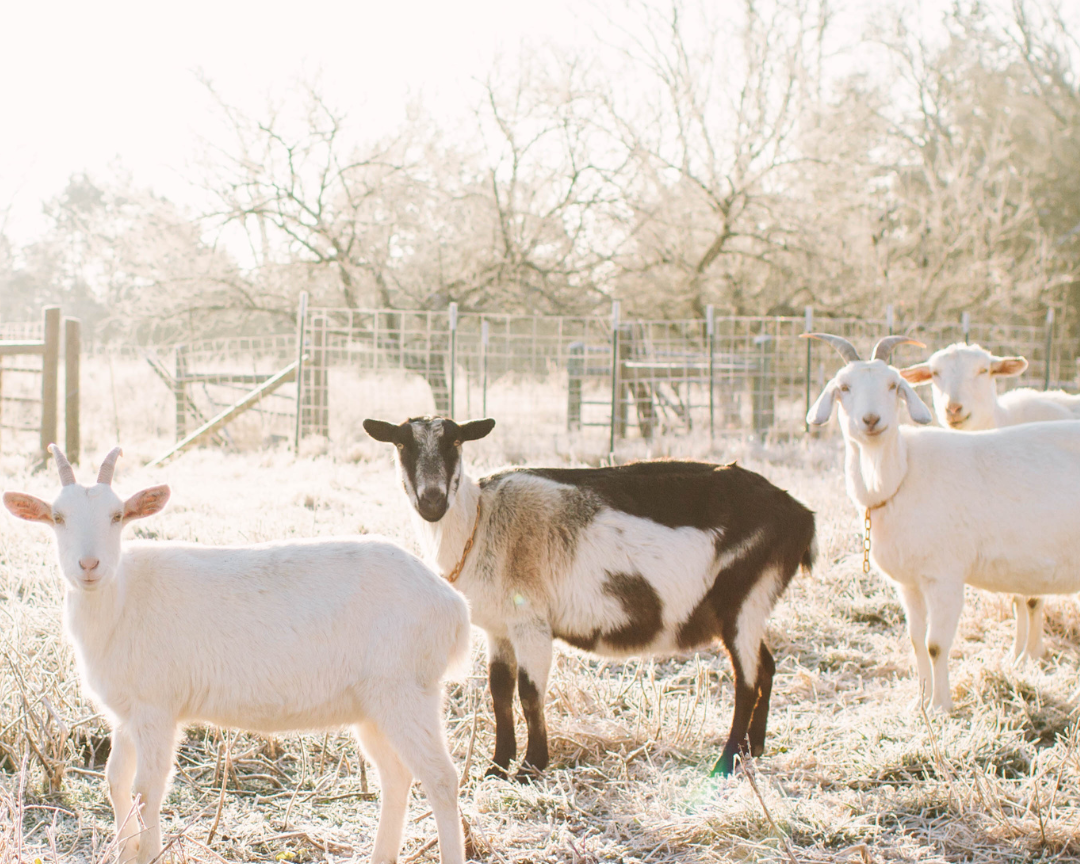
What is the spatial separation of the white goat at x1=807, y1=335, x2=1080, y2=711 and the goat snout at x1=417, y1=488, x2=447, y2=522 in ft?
6.37

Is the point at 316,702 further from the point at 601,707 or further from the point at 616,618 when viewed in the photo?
the point at 601,707

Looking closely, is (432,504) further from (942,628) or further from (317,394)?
(317,394)

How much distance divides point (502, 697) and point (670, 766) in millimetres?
797

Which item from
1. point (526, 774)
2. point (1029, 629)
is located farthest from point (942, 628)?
point (526, 774)

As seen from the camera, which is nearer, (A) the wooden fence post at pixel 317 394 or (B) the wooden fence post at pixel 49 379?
(B) the wooden fence post at pixel 49 379

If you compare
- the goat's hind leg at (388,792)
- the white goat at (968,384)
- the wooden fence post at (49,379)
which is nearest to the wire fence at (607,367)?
the wooden fence post at (49,379)

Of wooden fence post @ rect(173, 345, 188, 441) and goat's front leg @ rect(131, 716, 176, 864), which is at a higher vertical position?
wooden fence post @ rect(173, 345, 188, 441)

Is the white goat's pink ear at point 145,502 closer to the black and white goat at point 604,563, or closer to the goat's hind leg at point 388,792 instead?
the goat's hind leg at point 388,792

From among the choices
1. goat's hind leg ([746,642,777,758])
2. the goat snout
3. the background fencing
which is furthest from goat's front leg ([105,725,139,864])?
the background fencing

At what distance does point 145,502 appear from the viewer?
3.15 m

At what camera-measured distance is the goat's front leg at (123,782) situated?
2.90 m

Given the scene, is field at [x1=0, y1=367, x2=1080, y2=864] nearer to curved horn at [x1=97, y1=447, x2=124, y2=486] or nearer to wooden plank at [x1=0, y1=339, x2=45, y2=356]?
curved horn at [x1=97, y1=447, x2=124, y2=486]

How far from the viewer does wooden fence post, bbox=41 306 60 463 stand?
33.5ft

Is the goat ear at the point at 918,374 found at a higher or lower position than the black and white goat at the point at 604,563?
higher
